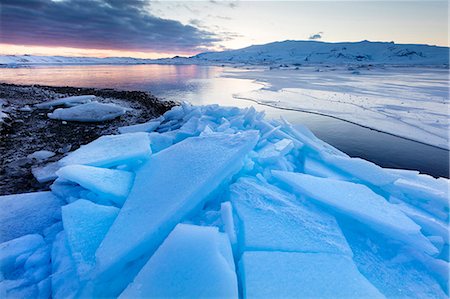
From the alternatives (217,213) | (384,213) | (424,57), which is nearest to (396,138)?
(384,213)

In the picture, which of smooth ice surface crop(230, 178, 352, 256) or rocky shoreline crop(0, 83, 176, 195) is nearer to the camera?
smooth ice surface crop(230, 178, 352, 256)

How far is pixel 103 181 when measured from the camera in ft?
6.41

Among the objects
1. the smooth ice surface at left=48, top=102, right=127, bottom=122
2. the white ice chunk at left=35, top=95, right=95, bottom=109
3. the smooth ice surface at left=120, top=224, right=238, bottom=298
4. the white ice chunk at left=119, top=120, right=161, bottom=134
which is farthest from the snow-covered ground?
the white ice chunk at left=35, top=95, right=95, bottom=109

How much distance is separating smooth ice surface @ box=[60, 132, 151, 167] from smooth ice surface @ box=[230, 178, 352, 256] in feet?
3.27

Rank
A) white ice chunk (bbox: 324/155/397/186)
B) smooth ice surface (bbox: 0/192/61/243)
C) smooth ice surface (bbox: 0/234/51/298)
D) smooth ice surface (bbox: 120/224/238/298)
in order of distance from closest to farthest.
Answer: smooth ice surface (bbox: 120/224/238/298)
smooth ice surface (bbox: 0/234/51/298)
smooth ice surface (bbox: 0/192/61/243)
white ice chunk (bbox: 324/155/397/186)

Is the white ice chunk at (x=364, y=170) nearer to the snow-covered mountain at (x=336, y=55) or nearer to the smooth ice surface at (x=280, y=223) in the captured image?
the smooth ice surface at (x=280, y=223)

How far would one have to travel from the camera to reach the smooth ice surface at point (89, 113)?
5332 millimetres

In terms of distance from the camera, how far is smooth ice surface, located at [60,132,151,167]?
2.29 metres

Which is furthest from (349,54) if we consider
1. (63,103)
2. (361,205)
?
(361,205)

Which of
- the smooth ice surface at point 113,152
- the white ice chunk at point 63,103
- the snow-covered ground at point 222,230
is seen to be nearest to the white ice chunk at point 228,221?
the snow-covered ground at point 222,230

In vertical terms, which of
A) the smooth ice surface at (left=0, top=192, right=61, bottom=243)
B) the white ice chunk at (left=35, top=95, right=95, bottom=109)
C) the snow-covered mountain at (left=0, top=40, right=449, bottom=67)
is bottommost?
Result: the smooth ice surface at (left=0, top=192, right=61, bottom=243)

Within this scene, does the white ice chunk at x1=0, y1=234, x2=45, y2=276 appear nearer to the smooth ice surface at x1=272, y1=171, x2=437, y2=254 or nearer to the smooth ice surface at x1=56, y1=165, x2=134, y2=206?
the smooth ice surface at x1=56, y1=165, x2=134, y2=206

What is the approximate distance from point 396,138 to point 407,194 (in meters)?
2.71

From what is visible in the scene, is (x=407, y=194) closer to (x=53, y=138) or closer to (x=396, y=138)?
(x=396, y=138)
